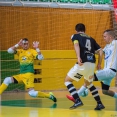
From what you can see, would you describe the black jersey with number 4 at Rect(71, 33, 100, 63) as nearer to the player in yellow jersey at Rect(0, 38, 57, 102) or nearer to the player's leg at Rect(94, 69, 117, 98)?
the player's leg at Rect(94, 69, 117, 98)

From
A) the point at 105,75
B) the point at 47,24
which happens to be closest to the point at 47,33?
the point at 47,24

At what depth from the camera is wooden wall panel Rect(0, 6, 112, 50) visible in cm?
1766

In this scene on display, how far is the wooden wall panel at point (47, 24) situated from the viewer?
17656 millimetres

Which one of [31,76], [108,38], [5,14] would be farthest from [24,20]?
[108,38]

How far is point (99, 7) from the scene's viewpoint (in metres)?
20.1

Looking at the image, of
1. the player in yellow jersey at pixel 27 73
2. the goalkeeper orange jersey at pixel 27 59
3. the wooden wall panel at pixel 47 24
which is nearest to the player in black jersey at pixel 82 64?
the player in yellow jersey at pixel 27 73

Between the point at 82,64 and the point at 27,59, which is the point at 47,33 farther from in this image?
the point at 82,64

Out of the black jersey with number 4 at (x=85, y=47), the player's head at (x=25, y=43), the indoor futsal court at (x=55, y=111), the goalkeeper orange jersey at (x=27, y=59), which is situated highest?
the black jersey with number 4 at (x=85, y=47)

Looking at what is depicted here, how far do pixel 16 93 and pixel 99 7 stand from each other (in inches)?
222

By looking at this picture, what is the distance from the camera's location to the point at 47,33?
18.7 metres

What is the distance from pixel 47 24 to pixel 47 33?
1.15ft

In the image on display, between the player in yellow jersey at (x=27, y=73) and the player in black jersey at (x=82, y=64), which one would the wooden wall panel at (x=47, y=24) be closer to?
the player in yellow jersey at (x=27, y=73)

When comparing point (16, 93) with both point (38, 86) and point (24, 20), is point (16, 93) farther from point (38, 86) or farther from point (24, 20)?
point (24, 20)

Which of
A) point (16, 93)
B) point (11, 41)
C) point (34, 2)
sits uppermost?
point (34, 2)
